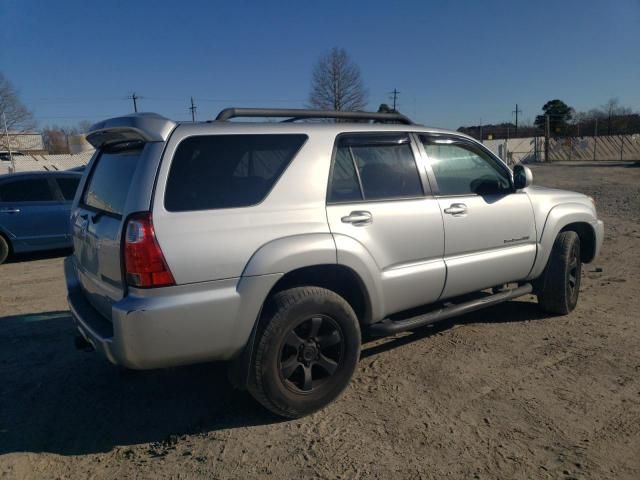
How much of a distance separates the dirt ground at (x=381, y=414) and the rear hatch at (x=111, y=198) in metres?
0.81

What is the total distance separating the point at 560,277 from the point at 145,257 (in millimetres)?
3870

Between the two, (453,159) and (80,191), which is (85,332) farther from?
(453,159)

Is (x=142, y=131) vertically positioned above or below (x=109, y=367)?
above

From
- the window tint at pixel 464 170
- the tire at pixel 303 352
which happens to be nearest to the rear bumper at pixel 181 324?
the tire at pixel 303 352

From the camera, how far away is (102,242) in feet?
9.93

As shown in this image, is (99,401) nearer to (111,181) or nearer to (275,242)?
(111,181)

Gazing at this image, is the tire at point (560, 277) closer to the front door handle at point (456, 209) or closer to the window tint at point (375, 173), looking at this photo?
the front door handle at point (456, 209)

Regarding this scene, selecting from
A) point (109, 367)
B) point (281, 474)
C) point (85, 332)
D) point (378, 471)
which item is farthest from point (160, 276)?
point (109, 367)

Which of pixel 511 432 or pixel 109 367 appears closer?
pixel 511 432

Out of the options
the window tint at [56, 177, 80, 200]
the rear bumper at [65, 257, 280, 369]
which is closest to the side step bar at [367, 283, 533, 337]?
the rear bumper at [65, 257, 280, 369]

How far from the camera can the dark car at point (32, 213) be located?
28.1 feet

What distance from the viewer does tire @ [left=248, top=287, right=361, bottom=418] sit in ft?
10.1

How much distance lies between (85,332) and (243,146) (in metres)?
1.49

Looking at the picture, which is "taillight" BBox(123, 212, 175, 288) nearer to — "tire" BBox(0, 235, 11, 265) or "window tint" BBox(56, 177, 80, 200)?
"tire" BBox(0, 235, 11, 265)
